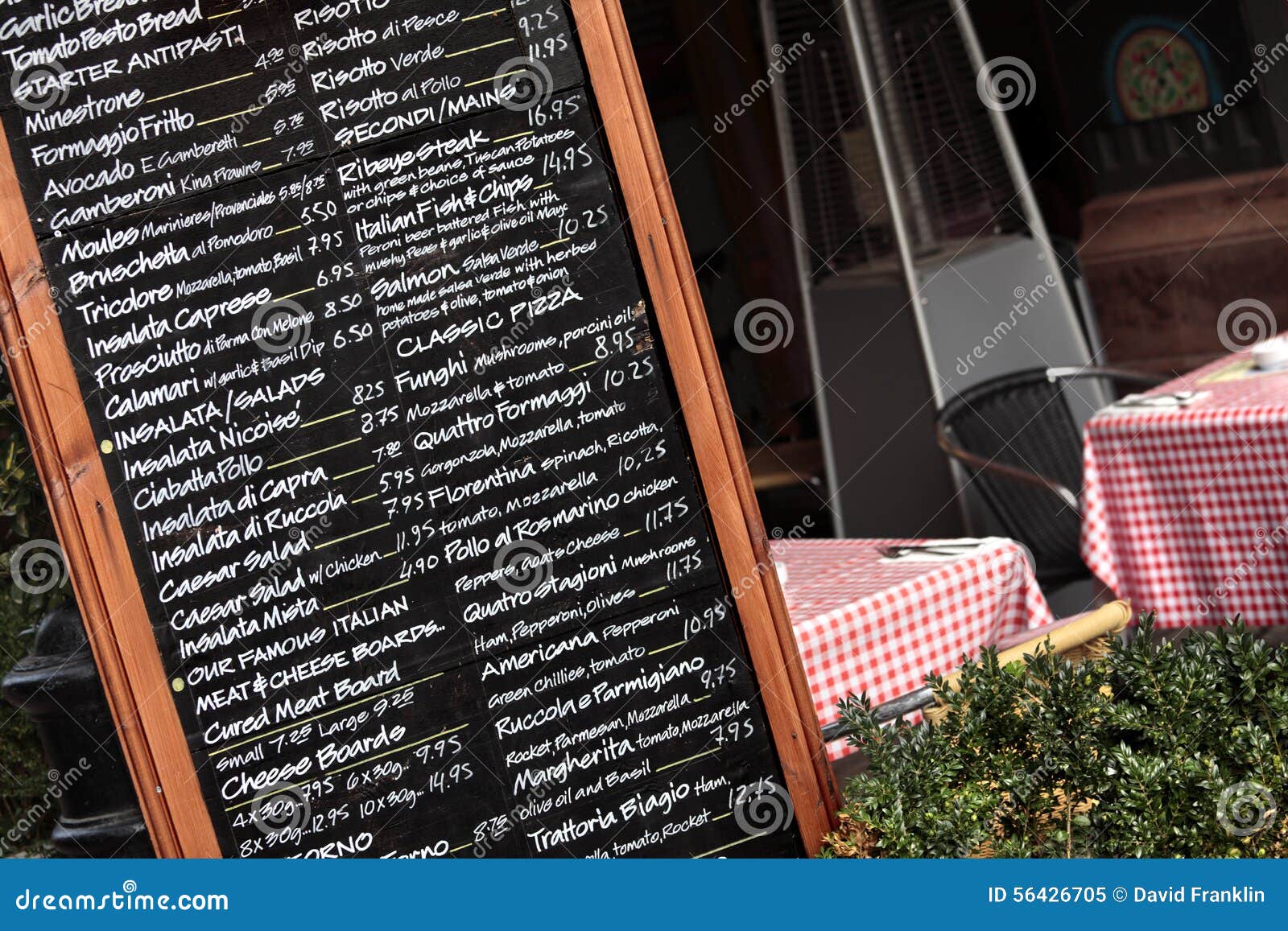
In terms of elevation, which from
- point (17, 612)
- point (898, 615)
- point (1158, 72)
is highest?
point (1158, 72)

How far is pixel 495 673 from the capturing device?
6.93 feet

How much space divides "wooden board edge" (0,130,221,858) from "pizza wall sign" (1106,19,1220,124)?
572cm

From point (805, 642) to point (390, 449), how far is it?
0.98 metres

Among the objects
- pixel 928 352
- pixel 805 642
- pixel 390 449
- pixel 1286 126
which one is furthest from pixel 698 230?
pixel 390 449

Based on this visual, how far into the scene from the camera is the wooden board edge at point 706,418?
210 centimetres

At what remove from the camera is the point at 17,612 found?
273cm

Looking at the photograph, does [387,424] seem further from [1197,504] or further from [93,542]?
[1197,504]

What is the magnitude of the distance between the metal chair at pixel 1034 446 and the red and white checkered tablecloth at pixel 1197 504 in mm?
570

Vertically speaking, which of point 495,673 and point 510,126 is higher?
point 510,126

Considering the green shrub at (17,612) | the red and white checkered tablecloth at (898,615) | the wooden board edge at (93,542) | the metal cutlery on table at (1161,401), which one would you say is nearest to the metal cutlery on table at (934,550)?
the red and white checkered tablecloth at (898,615)

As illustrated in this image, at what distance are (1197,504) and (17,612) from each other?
9.74ft

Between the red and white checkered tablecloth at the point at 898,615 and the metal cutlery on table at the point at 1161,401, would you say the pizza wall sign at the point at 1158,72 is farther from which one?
the red and white checkered tablecloth at the point at 898,615

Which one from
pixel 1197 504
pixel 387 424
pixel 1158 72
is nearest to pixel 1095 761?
pixel 387 424
